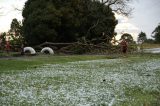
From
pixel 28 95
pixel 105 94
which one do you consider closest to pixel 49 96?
pixel 28 95

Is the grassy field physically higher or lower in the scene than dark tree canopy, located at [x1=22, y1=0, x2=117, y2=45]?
lower

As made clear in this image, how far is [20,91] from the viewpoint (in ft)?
57.6

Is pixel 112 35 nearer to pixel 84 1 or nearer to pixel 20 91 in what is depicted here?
pixel 84 1

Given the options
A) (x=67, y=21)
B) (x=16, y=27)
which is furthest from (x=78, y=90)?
(x=16, y=27)

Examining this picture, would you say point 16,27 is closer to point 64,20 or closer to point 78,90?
point 64,20

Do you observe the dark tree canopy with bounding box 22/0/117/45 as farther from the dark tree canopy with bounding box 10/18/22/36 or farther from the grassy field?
the grassy field

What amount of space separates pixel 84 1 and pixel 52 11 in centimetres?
686

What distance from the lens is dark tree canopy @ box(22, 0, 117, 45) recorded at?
57.7m

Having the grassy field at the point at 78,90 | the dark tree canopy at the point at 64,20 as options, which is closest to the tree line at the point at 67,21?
the dark tree canopy at the point at 64,20

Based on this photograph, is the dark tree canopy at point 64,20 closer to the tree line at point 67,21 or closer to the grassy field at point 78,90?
the tree line at point 67,21

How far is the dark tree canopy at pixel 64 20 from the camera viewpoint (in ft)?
189

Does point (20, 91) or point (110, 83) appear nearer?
point (20, 91)

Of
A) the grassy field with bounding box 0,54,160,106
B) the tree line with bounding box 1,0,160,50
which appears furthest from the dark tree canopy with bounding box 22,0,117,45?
the grassy field with bounding box 0,54,160,106

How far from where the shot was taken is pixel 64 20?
5928 cm
